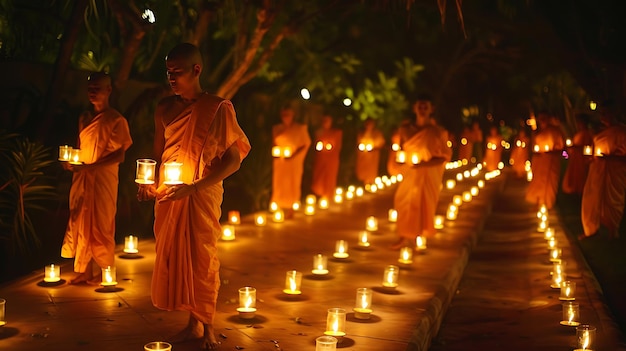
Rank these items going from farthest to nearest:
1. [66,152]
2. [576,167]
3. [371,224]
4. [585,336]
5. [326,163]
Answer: [576,167] → [326,163] → [371,224] → [66,152] → [585,336]

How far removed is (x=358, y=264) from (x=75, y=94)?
14.8 ft

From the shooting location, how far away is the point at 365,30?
26.2m

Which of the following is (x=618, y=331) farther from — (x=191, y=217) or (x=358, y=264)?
(x=191, y=217)

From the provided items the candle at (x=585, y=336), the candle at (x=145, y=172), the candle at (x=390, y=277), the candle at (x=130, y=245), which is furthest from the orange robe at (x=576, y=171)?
the candle at (x=145, y=172)

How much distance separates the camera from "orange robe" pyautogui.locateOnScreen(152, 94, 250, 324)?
544cm

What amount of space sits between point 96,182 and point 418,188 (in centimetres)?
440

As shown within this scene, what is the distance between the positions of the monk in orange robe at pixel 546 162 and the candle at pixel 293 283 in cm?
929

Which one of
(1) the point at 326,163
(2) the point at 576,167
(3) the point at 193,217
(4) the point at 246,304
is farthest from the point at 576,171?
(3) the point at 193,217

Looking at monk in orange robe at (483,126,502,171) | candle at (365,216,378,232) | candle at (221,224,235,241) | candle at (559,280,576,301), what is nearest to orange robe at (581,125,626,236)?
candle at (365,216,378,232)

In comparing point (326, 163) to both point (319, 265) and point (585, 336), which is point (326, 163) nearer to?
point (319, 265)

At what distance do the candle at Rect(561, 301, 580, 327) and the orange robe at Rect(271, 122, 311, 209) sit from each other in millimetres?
6246

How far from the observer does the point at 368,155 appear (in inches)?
805

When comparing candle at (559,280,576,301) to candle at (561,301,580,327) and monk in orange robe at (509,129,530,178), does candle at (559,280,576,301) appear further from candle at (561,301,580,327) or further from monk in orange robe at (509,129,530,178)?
monk in orange robe at (509,129,530,178)

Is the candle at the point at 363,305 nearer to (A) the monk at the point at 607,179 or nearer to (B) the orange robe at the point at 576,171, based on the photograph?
(A) the monk at the point at 607,179
